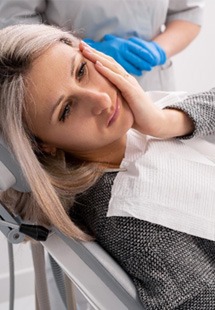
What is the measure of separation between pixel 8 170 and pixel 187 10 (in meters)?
0.93

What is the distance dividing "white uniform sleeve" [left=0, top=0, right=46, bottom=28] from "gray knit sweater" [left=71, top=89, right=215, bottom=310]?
592 millimetres

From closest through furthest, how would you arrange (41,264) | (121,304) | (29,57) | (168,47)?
(121,304) < (29,57) < (41,264) < (168,47)

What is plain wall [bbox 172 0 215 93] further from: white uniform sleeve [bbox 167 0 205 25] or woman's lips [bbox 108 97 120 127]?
woman's lips [bbox 108 97 120 127]

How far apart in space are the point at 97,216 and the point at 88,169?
104mm

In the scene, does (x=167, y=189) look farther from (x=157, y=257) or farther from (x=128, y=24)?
(x=128, y=24)

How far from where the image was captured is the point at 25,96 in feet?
3.17

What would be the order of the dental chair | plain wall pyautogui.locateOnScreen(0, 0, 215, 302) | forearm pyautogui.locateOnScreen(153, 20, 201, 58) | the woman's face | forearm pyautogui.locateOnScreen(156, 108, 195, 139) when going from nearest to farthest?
the dental chair < the woman's face < forearm pyautogui.locateOnScreen(156, 108, 195, 139) < forearm pyautogui.locateOnScreen(153, 20, 201, 58) < plain wall pyautogui.locateOnScreen(0, 0, 215, 302)

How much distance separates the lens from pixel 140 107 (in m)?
1.03

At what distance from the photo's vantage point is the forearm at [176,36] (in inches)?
60.9

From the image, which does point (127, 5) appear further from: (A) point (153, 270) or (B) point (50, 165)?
(A) point (153, 270)

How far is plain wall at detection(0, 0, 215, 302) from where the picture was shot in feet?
7.44

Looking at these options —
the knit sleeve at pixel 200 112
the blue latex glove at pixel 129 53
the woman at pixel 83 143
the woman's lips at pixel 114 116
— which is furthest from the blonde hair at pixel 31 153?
the blue latex glove at pixel 129 53

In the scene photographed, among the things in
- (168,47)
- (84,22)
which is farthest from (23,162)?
(168,47)

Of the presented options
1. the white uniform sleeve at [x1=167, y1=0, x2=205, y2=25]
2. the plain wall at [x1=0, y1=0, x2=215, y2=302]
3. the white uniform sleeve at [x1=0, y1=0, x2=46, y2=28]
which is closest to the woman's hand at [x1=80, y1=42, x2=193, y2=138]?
the white uniform sleeve at [x1=0, y1=0, x2=46, y2=28]
